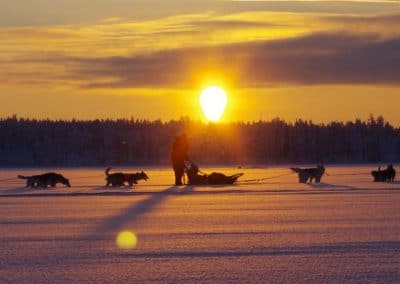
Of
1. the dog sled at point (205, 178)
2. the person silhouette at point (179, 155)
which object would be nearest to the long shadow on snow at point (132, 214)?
the person silhouette at point (179, 155)

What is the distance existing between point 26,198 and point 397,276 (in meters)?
13.8

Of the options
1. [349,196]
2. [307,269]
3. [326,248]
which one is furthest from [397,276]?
[349,196]

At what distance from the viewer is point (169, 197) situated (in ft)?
70.1

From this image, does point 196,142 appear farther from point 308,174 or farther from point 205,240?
point 205,240

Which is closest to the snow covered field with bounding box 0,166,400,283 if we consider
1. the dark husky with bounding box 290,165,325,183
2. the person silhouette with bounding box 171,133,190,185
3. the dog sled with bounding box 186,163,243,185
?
the person silhouette with bounding box 171,133,190,185

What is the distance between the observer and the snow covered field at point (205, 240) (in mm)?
9367

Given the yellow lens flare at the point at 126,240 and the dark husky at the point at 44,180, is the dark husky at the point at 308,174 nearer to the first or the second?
the dark husky at the point at 44,180

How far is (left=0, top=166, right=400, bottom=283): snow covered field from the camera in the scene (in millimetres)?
9367

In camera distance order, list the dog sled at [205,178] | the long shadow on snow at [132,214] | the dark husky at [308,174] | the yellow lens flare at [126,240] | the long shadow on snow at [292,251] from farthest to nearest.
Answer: the dark husky at [308,174]
the dog sled at [205,178]
the long shadow on snow at [132,214]
the yellow lens flare at [126,240]
the long shadow on snow at [292,251]

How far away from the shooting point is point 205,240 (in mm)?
11953

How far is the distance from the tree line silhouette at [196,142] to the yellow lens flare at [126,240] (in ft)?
171

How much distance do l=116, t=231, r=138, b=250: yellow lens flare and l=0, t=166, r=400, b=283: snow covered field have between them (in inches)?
4.1

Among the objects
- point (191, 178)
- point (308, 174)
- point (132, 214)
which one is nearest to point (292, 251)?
point (132, 214)

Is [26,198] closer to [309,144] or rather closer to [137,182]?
[137,182]
